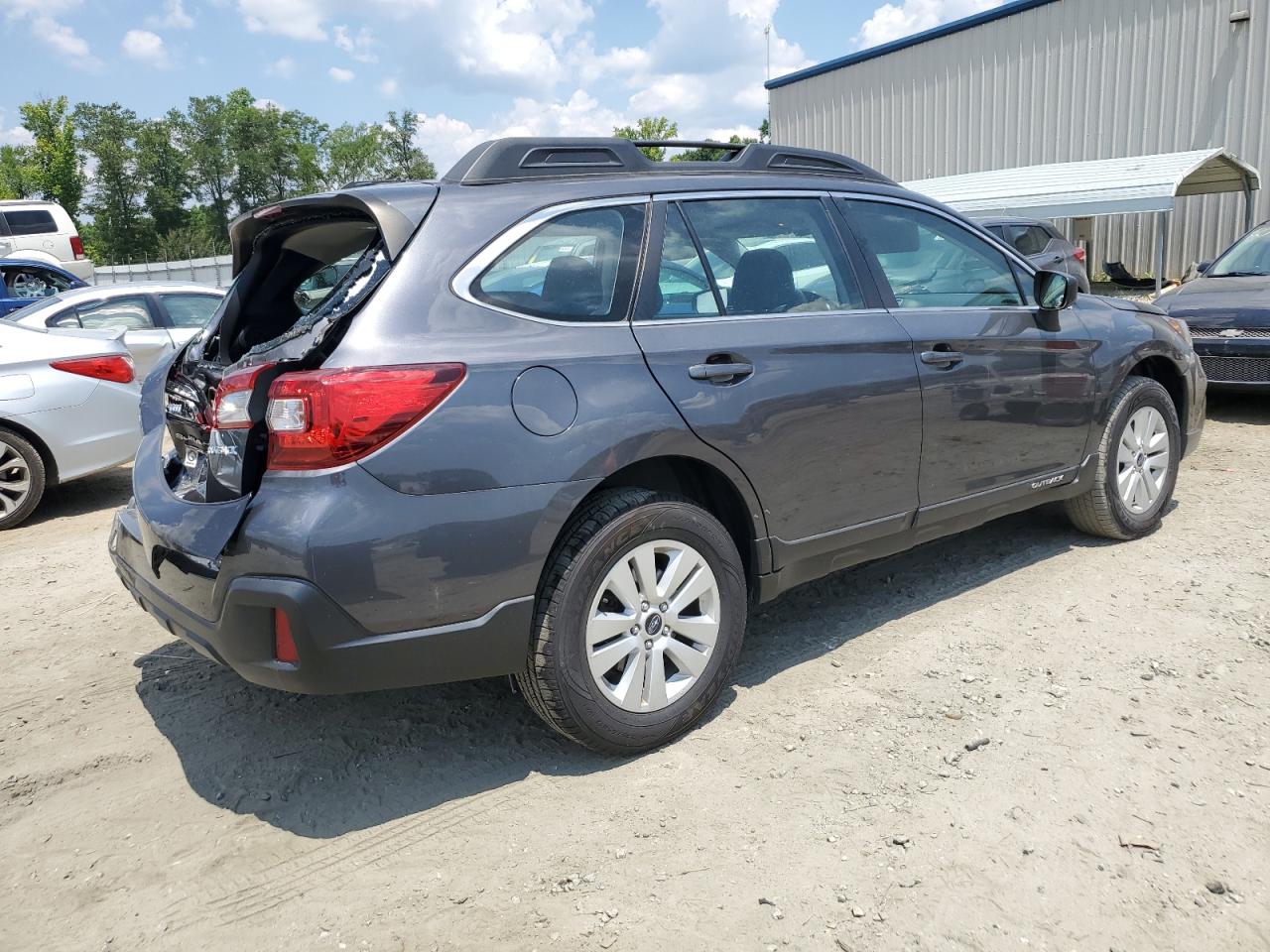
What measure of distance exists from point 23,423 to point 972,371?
5.64m

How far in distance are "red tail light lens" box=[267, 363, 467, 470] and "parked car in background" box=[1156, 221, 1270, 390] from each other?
22.3ft

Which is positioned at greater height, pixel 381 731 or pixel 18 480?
pixel 18 480

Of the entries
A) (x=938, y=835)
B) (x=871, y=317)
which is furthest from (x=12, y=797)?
(x=871, y=317)

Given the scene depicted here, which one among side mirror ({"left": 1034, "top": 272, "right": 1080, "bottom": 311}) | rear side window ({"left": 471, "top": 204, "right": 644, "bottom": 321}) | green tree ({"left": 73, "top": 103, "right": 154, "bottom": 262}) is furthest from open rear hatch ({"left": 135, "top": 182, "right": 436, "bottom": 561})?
green tree ({"left": 73, "top": 103, "right": 154, "bottom": 262})

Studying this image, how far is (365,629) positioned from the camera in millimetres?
2582

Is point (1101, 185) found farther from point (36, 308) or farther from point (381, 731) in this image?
point (381, 731)

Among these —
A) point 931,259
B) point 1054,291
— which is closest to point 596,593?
point 931,259

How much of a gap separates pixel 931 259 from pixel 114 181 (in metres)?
76.4

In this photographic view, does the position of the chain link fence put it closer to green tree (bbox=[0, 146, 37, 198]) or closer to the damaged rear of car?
green tree (bbox=[0, 146, 37, 198])

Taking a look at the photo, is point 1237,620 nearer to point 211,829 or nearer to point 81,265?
point 211,829

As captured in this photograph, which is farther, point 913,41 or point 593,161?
point 913,41

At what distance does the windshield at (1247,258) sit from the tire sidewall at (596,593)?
7638 mm

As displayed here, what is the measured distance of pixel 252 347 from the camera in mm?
3338

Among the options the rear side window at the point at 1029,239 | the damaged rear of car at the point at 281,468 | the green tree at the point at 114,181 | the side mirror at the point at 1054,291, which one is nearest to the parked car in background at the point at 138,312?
the damaged rear of car at the point at 281,468
